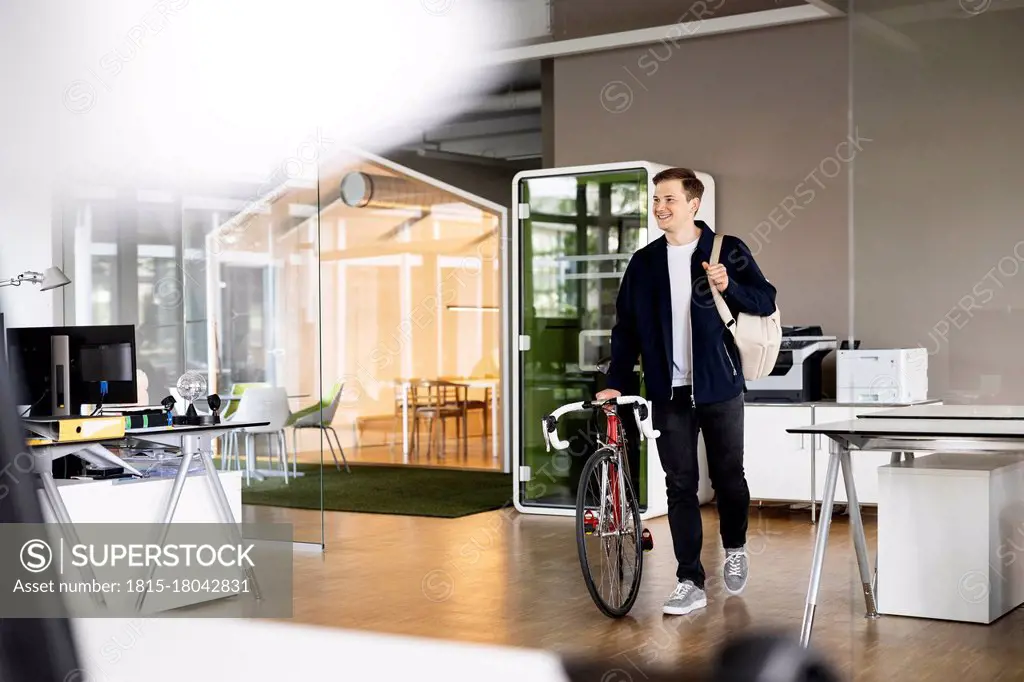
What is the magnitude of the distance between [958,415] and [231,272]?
441cm

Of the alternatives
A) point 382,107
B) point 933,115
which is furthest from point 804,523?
point 382,107

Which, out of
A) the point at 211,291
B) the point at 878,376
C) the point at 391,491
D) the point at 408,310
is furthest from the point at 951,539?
the point at 408,310

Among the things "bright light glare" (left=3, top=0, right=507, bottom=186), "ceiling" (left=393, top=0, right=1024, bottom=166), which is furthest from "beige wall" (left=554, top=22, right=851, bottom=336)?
"bright light glare" (left=3, top=0, right=507, bottom=186)

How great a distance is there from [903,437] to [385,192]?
8846 millimetres

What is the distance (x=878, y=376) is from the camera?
6.68 metres

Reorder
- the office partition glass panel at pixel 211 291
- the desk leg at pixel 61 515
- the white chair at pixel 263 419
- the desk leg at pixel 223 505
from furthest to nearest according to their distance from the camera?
the office partition glass panel at pixel 211 291, the white chair at pixel 263 419, the desk leg at pixel 223 505, the desk leg at pixel 61 515

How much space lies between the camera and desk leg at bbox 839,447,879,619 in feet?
14.1

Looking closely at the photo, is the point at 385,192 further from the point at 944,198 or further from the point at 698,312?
the point at 944,198

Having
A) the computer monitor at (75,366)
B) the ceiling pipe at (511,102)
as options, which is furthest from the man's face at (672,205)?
the ceiling pipe at (511,102)

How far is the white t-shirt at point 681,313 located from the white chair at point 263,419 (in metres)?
2.61

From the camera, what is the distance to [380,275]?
12344 mm

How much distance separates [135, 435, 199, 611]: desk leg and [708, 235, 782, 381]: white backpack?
2.25m

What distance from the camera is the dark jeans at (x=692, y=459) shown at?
183 inches

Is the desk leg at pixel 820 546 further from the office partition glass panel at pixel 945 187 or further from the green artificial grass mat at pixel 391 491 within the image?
the green artificial grass mat at pixel 391 491
